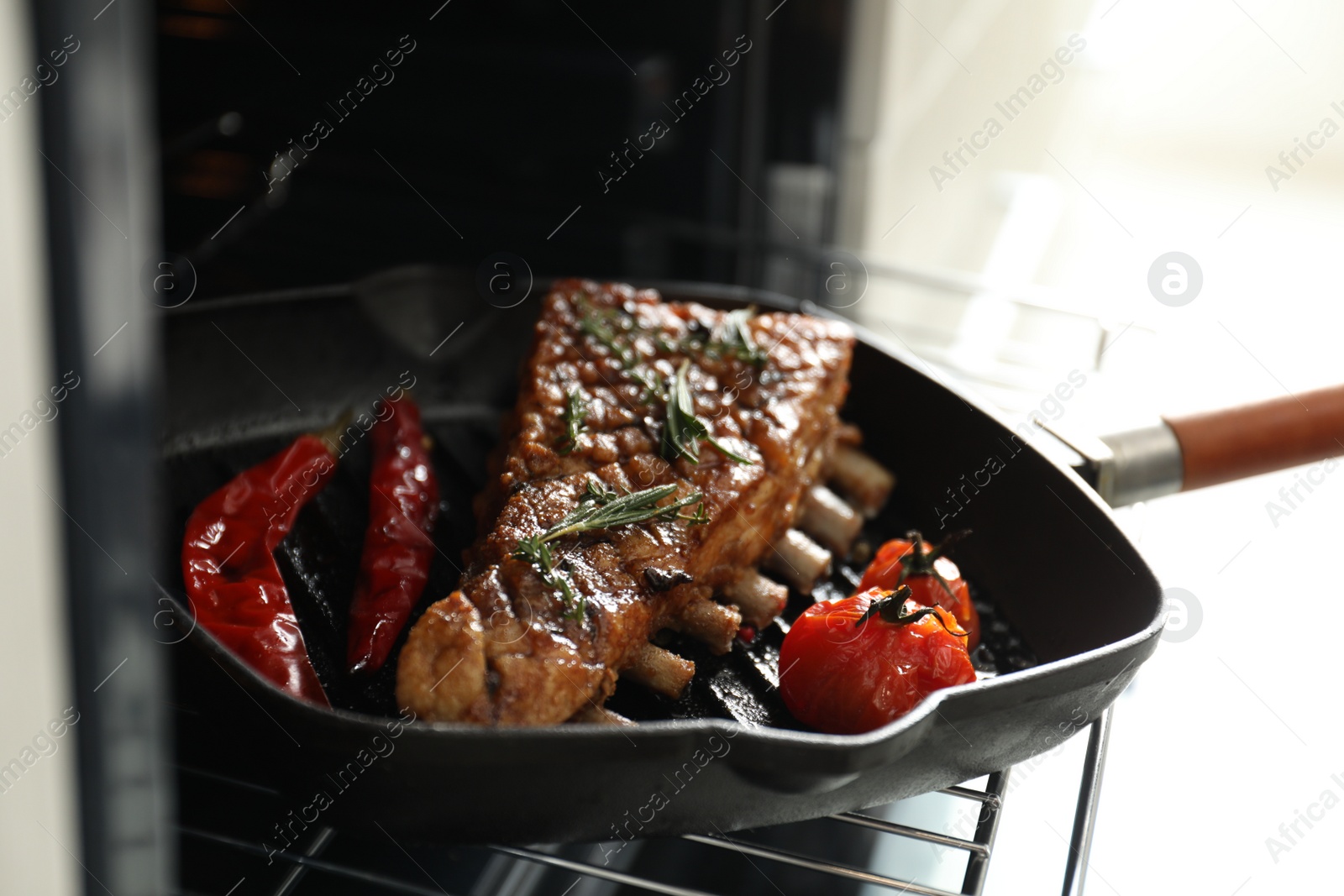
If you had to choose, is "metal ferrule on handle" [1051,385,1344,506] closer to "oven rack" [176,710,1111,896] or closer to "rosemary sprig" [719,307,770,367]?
"oven rack" [176,710,1111,896]

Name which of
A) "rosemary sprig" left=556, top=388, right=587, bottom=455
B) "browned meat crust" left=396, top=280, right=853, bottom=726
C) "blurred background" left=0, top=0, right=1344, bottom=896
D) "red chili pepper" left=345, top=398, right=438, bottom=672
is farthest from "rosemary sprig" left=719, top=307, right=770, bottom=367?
"red chili pepper" left=345, top=398, right=438, bottom=672

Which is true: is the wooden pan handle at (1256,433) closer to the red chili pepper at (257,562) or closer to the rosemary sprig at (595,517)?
the rosemary sprig at (595,517)

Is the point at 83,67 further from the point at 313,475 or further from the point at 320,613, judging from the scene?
the point at 313,475

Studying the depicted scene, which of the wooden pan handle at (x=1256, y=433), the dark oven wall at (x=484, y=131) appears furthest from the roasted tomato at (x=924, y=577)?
the dark oven wall at (x=484, y=131)

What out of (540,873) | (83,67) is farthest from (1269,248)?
(83,67)

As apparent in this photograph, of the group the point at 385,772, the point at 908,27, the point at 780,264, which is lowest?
the point at 385,772

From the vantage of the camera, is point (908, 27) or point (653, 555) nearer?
point (653, 555)
